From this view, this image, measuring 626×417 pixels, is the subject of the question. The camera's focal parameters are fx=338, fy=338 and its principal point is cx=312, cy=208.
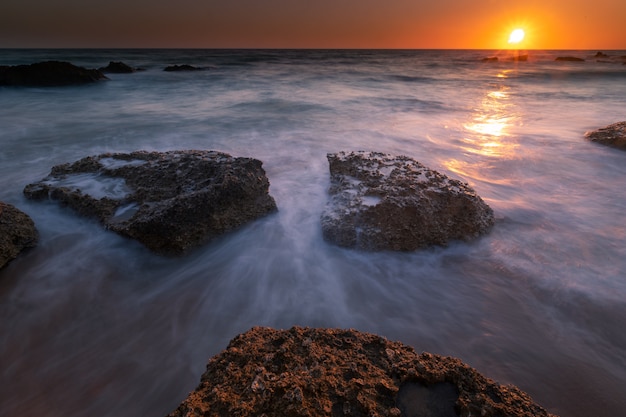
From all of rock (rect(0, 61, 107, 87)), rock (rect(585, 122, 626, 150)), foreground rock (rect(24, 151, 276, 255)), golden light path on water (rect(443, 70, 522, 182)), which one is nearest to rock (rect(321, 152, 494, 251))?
foreground rock (rect(24, 151, 276, 255))

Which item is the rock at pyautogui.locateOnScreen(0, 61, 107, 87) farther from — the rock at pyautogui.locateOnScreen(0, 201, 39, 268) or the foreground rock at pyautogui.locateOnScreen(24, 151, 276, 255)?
the rock at pyautogui.locateOnScreen(0, 201, 39, 268)

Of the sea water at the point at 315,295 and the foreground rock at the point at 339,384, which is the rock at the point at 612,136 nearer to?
the sea water at the point at 315,295

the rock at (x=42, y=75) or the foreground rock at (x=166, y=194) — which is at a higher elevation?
the rock at (x=42, y=75)

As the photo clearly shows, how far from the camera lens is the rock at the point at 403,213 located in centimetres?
325

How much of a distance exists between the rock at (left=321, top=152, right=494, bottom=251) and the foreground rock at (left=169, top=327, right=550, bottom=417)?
1.61 meters

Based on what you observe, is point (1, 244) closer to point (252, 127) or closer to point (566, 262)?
point (566, 262)

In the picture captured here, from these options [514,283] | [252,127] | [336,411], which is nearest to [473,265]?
[514,283]

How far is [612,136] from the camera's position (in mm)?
6398

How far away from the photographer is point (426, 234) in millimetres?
3256

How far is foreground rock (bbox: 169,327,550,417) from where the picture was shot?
54.0 inches

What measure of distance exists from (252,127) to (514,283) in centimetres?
711

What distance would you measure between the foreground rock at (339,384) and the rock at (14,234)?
2679mm

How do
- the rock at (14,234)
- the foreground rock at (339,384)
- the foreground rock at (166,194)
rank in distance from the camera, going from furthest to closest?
the foreground rock at (166,194) → the rock at (14,234) → the foreground rock at (339,384)

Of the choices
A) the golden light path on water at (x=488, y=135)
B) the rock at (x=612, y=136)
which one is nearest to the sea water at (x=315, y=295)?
the golden light path on water at (x=488, y=135)
